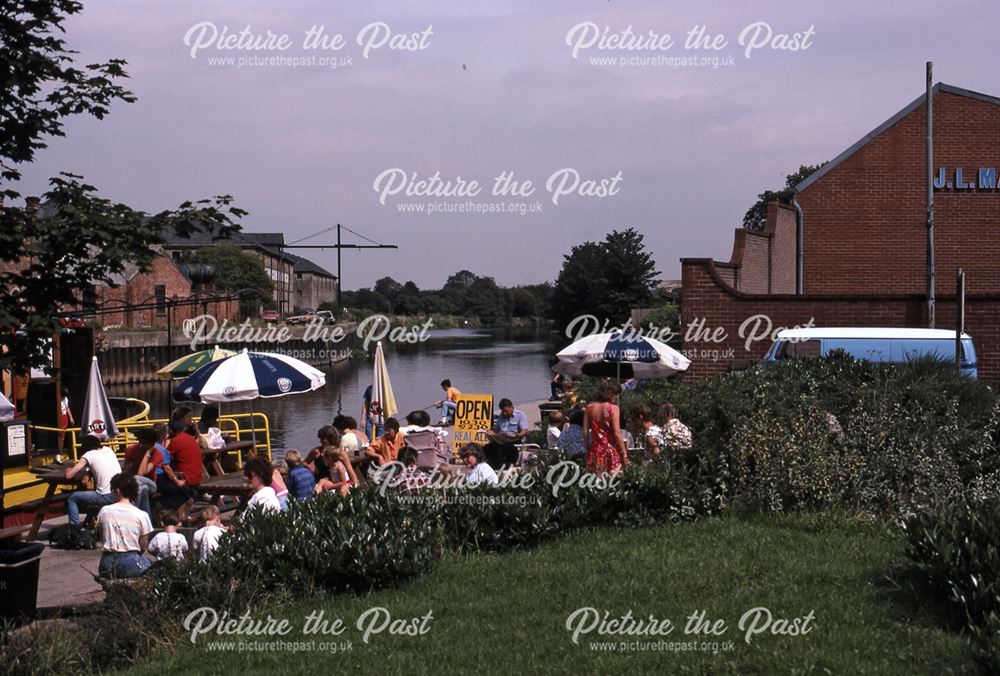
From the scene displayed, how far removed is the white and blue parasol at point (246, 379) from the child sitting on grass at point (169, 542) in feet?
22.6

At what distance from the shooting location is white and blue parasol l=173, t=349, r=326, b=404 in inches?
643

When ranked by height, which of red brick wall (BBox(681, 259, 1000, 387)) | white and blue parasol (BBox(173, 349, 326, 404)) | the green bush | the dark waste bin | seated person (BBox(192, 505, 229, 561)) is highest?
red brick wall (BBox(681, 259, 1000, 387))

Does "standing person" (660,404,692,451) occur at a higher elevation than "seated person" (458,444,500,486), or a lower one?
higher

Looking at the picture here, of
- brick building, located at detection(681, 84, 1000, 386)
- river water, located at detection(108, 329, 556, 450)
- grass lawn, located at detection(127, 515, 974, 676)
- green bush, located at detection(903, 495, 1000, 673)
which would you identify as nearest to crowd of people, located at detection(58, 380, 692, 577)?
grass lawn, located at detection(127, 515, 974, 676)

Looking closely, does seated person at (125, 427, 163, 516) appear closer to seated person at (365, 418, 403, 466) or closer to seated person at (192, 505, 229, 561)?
seated person at (365, 418, 403, 466)

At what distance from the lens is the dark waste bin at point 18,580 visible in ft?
28.1

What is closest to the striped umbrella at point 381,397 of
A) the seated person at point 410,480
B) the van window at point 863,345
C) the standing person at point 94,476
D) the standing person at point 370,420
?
the standing person at point 370,420

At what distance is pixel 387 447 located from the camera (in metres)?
15.1

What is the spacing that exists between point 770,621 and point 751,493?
11.6 feet

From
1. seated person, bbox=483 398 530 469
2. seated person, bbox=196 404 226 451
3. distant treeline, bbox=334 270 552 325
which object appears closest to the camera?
seated person, bbox=196 404 226 451

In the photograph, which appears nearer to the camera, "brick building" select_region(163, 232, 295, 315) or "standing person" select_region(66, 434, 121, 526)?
"standing person" select_region(66, 434, 121, 526)

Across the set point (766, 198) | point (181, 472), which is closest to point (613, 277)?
point (766, 198)

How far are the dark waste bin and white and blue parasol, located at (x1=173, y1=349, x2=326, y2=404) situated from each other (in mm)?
7385

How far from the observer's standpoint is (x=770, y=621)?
680 centimetres
